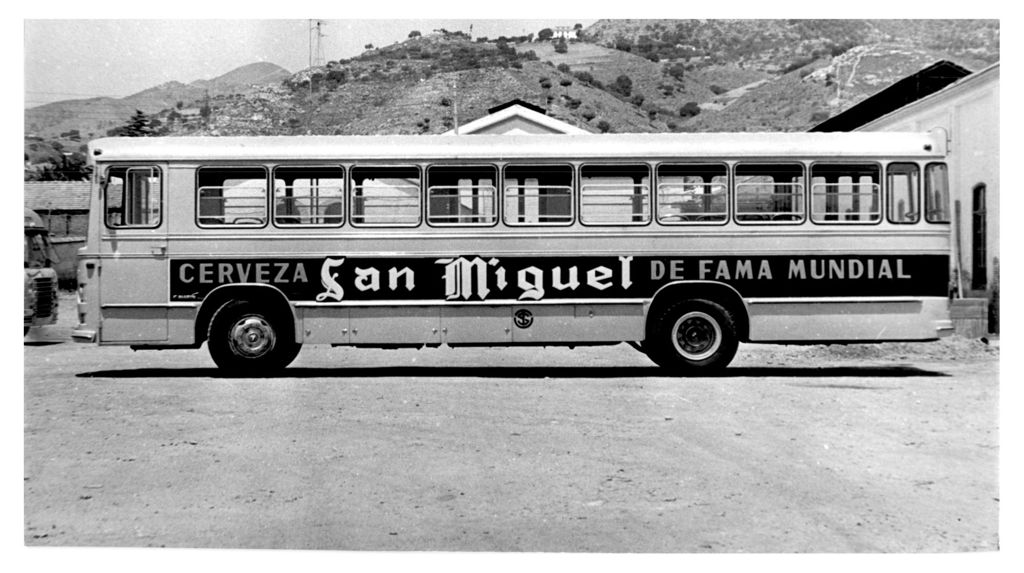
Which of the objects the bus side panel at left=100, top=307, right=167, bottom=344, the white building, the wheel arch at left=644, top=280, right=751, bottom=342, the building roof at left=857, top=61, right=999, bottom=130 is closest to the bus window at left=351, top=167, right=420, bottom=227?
the bus side panel at left=100, top=307, right=167, bottom=344

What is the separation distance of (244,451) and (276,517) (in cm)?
69

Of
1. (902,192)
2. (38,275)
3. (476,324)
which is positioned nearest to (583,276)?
(476,324)

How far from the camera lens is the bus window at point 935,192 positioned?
772 centimetres

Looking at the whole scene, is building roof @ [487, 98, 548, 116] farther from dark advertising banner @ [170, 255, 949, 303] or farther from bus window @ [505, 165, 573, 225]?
dark advertising banner @ [170, 255, 949, 303]

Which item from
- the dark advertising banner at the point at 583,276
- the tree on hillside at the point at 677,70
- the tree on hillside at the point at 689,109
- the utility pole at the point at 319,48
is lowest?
the dark advertising banner at the point at 583,276

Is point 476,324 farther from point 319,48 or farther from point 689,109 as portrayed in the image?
point 319,48

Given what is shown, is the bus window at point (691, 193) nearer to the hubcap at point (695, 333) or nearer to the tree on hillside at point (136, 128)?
the hubcap at point (695, 333)

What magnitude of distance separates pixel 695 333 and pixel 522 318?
135cm

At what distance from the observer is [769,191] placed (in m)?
8.02

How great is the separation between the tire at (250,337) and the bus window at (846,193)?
4.21 metres

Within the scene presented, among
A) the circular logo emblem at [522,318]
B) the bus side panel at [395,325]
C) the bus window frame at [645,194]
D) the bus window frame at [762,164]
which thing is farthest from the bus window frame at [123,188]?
the bus window frame at [762,164]

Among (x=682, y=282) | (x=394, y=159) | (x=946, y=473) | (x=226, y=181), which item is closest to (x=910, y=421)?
(x=946, y=473)

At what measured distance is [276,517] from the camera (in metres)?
5.07

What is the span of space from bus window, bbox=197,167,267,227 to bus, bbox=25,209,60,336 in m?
1.43
